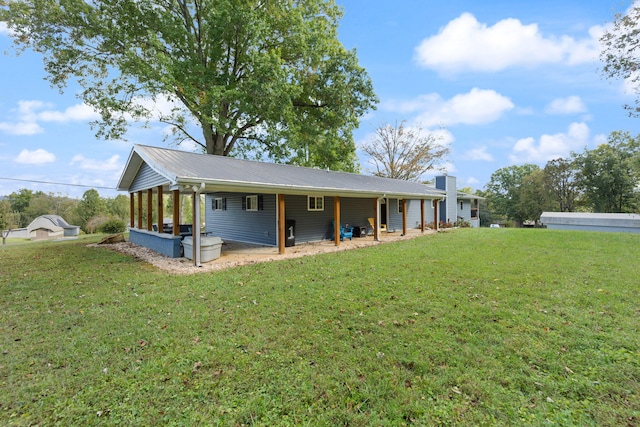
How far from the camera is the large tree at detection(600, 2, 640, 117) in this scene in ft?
28.2

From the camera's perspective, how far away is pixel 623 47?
888cm

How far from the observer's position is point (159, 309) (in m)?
4.48

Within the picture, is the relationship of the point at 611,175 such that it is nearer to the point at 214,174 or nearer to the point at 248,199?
the point at 248,199

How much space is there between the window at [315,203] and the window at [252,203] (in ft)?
7.27

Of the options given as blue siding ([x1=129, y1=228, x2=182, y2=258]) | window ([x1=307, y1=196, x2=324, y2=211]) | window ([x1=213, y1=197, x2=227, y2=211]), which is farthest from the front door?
blue siding ([x1=129, y1=228, x2=182, y2=258])

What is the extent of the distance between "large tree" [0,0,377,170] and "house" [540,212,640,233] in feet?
63.0

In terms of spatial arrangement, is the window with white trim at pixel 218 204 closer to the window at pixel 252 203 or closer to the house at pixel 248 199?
the house at pixel 248 199

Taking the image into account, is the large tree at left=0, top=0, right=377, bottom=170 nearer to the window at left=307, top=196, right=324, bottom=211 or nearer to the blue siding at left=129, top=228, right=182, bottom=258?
the window at left=307, top=196, right=324, bottom=211

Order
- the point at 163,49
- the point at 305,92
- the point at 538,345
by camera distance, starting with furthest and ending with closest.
Result: the point at 305,92, the point at 163,49, the point at 538,345

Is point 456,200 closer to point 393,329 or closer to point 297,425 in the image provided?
point 393,329

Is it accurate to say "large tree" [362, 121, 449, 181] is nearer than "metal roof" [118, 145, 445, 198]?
No

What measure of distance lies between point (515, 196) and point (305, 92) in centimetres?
3964

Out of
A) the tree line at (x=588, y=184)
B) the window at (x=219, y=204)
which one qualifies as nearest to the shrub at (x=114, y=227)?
the window at (x=219, y=204)

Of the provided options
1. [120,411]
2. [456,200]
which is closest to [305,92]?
[456,200]
